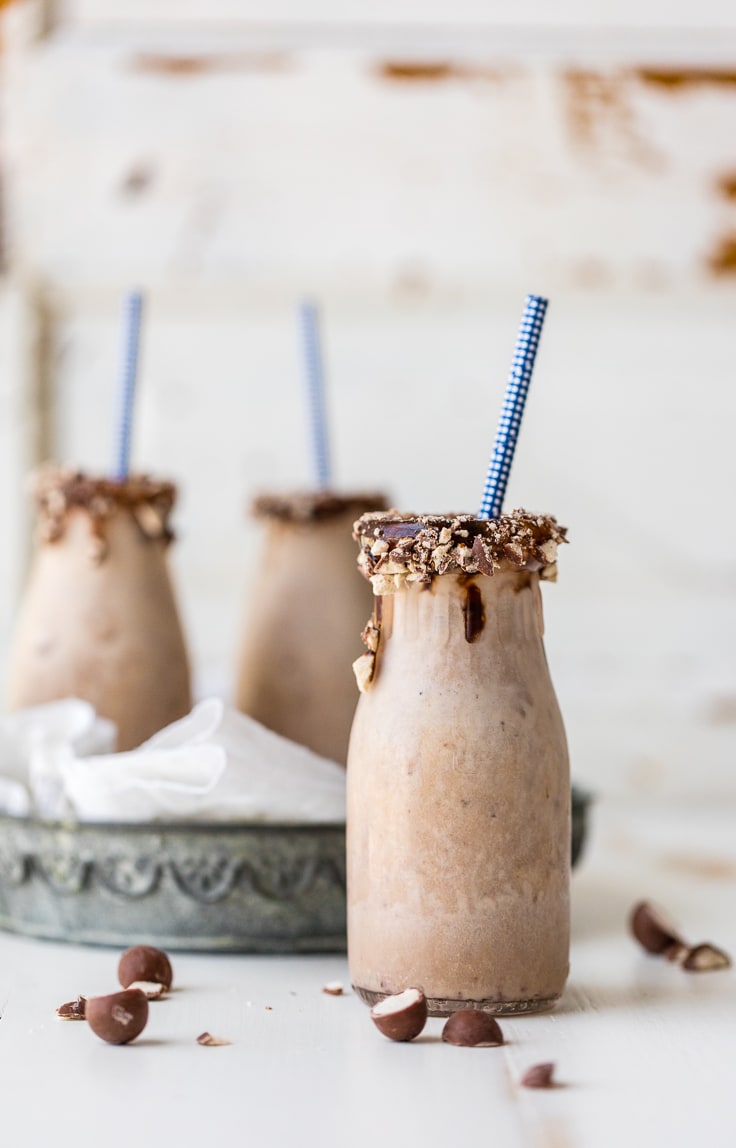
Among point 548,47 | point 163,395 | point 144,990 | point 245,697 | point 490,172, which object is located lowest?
point 144,990

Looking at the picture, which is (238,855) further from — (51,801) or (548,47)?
(548,47)

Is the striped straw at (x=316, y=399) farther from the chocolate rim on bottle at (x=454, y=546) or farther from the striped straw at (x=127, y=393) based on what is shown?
the chocolate rim on bottle at (x=454, y=546)

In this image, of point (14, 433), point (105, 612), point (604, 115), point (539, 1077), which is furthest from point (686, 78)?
point (539, 1077)

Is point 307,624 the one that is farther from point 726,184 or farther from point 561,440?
point 726,184

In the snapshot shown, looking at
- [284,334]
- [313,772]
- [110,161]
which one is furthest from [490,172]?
[313,772]

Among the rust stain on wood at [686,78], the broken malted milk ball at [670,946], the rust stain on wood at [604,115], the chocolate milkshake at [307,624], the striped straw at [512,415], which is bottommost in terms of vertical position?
the broken malted milk ball at [670,946]

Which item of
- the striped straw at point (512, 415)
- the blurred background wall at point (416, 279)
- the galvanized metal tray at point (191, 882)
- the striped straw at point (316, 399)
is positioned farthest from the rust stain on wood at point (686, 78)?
the galvanized metal tray at point (191, 882)
